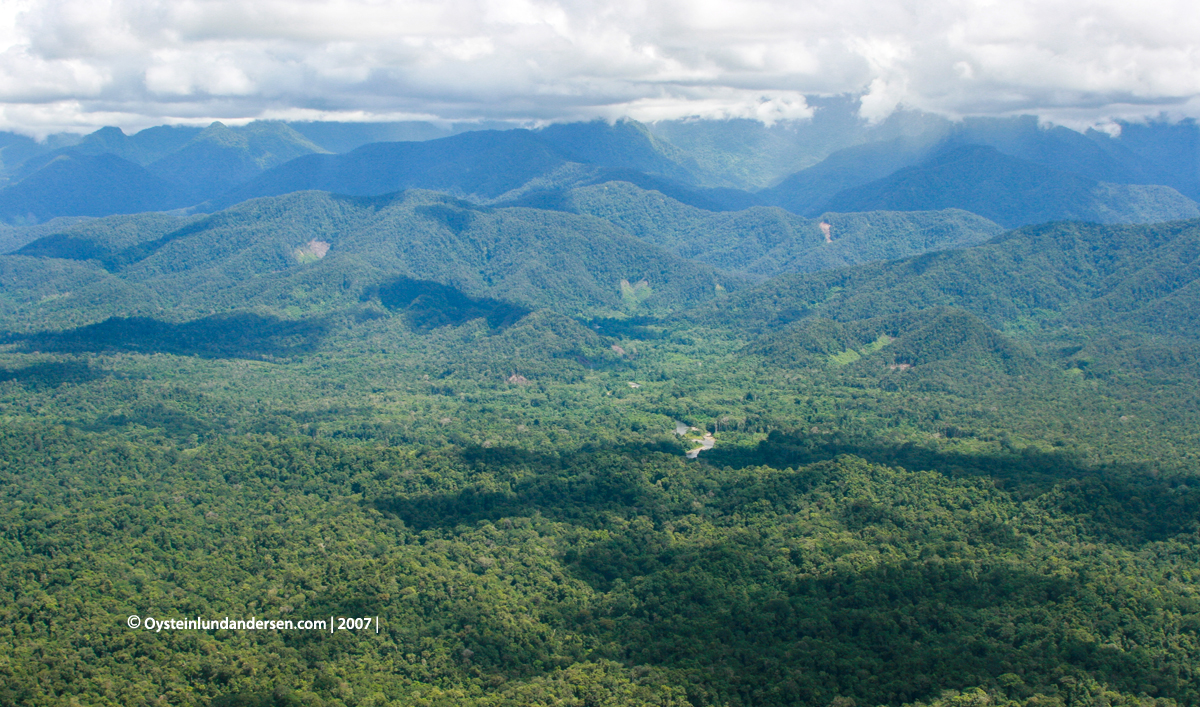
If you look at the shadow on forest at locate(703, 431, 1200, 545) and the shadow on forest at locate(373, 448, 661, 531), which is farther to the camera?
the shadow on forest at locate(373, 448, 661, 531)

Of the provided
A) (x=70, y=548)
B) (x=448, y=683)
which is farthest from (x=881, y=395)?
(x=70, y=548)

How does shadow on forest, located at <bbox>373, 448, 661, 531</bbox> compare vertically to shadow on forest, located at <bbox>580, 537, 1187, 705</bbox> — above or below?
below

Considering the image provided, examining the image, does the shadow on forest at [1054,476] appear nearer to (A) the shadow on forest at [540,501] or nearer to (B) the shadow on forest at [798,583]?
(B) the shadow on forest at [798,583]

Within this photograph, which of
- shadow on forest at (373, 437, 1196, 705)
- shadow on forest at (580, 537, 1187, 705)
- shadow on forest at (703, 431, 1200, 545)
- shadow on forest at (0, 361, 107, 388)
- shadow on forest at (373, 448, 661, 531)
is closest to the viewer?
shadow on forest at (580, 537, 1187, 705)

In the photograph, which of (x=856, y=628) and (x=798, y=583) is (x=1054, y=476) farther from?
(x=856, y=628)

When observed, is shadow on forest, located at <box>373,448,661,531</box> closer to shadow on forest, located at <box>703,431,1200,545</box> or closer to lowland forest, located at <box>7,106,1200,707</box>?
lowland forest, located at <box>7,106,1200,707</box>

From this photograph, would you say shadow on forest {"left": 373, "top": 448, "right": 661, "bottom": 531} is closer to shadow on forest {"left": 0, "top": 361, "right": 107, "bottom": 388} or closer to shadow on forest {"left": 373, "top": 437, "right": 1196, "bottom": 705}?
shadow on forest {"left": 373, "top": 437, "right": 1196, "bottom": 705}

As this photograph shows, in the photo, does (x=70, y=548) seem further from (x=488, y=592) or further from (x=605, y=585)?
(x=605, y=585)

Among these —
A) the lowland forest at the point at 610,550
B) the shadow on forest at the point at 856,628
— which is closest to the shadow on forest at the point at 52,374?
the lowland forest at the point at 610,550

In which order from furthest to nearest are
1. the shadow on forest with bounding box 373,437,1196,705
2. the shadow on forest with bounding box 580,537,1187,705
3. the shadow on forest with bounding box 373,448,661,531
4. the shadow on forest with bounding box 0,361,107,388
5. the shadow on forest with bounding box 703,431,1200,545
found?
the shadow on forest with bounding box 0,361,107,388 → the shadow on forest with bounding box 373,448,661,531 → the shadow on forest with bounding box 703,431,1200,545 → the shadow on forest with bounding box 373,437,1196,705 → the shadow on forest with bounding box 580,537,1187,705

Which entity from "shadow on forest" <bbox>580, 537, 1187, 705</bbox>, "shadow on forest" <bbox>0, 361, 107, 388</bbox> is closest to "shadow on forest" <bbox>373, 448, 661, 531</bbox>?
"shadow on forest" <bbox>580, 537, 1187, 705</bbox>

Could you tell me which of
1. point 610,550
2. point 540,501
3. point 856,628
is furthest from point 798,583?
point 540,501
